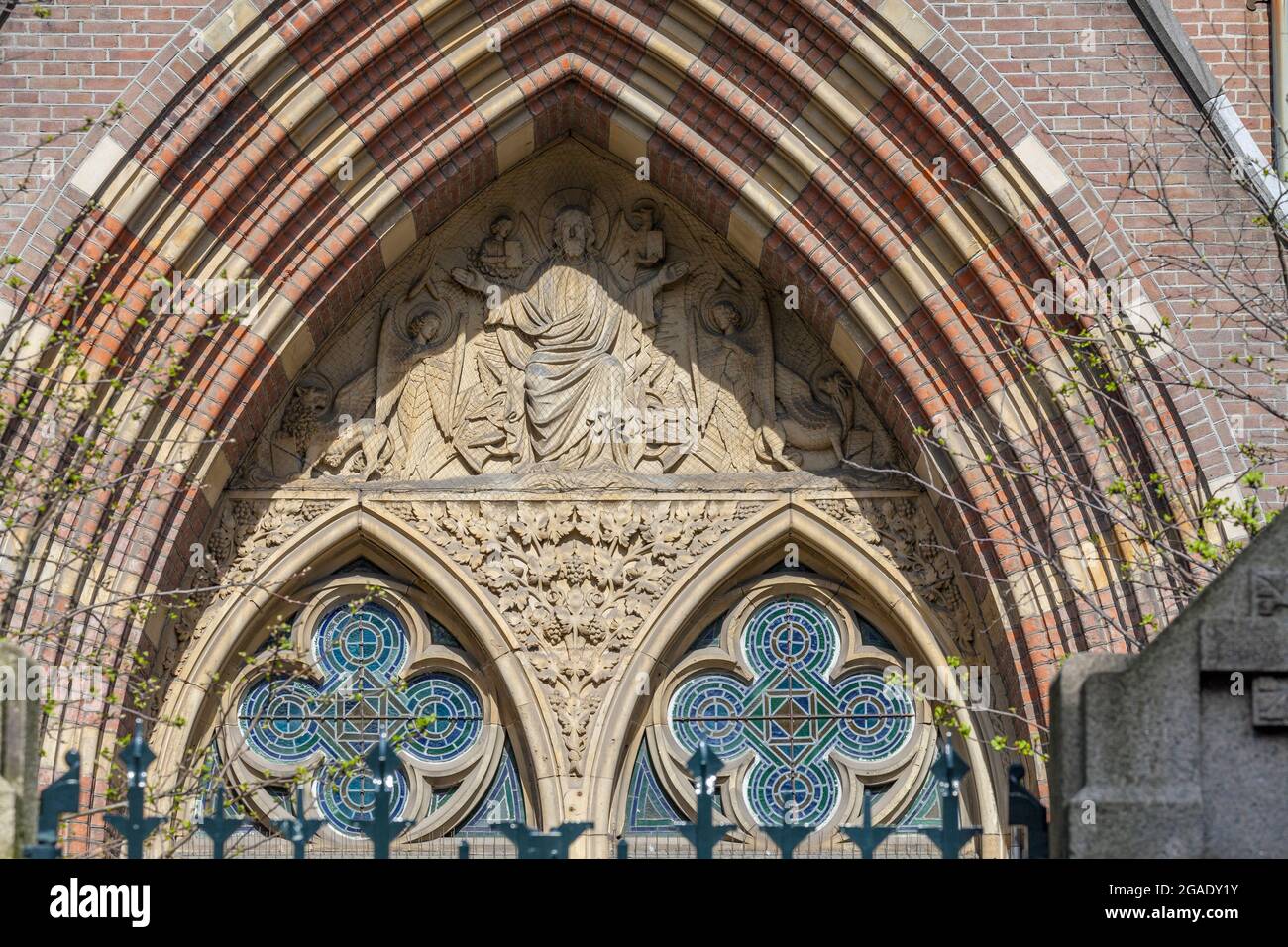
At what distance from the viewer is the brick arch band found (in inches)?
448

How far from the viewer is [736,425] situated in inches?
490

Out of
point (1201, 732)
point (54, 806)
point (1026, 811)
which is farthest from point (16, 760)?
point (1201, 732)

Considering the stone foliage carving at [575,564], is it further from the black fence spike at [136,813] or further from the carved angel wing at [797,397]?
the black fence spike at [136,813]

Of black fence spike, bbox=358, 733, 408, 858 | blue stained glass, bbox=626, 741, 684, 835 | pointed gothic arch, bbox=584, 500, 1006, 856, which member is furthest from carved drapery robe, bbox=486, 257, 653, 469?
black fence spike, bbox=358, 733, 408, 858

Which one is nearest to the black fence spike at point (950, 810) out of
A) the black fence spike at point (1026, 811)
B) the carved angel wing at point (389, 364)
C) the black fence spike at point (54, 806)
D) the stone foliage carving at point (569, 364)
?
the black fence spike at point (1026, 811)

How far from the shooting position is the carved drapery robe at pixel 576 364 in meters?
12.4

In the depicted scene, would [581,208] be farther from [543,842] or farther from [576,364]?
[543,842]

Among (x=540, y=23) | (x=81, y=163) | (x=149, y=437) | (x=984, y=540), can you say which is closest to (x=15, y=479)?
(x=149, y=437)

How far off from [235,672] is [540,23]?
3.86 metres

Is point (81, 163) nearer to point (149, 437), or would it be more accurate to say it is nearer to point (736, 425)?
point (149, 437)

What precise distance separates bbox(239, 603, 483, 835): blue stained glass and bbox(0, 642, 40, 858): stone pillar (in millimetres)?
6402

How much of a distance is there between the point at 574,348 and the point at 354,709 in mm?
2304

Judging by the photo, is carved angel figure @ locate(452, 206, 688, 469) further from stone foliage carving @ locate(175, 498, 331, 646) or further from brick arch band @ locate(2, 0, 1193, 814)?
stone foliage carving @ locate(175, 498, 331, 646)

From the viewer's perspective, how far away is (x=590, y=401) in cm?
1242
